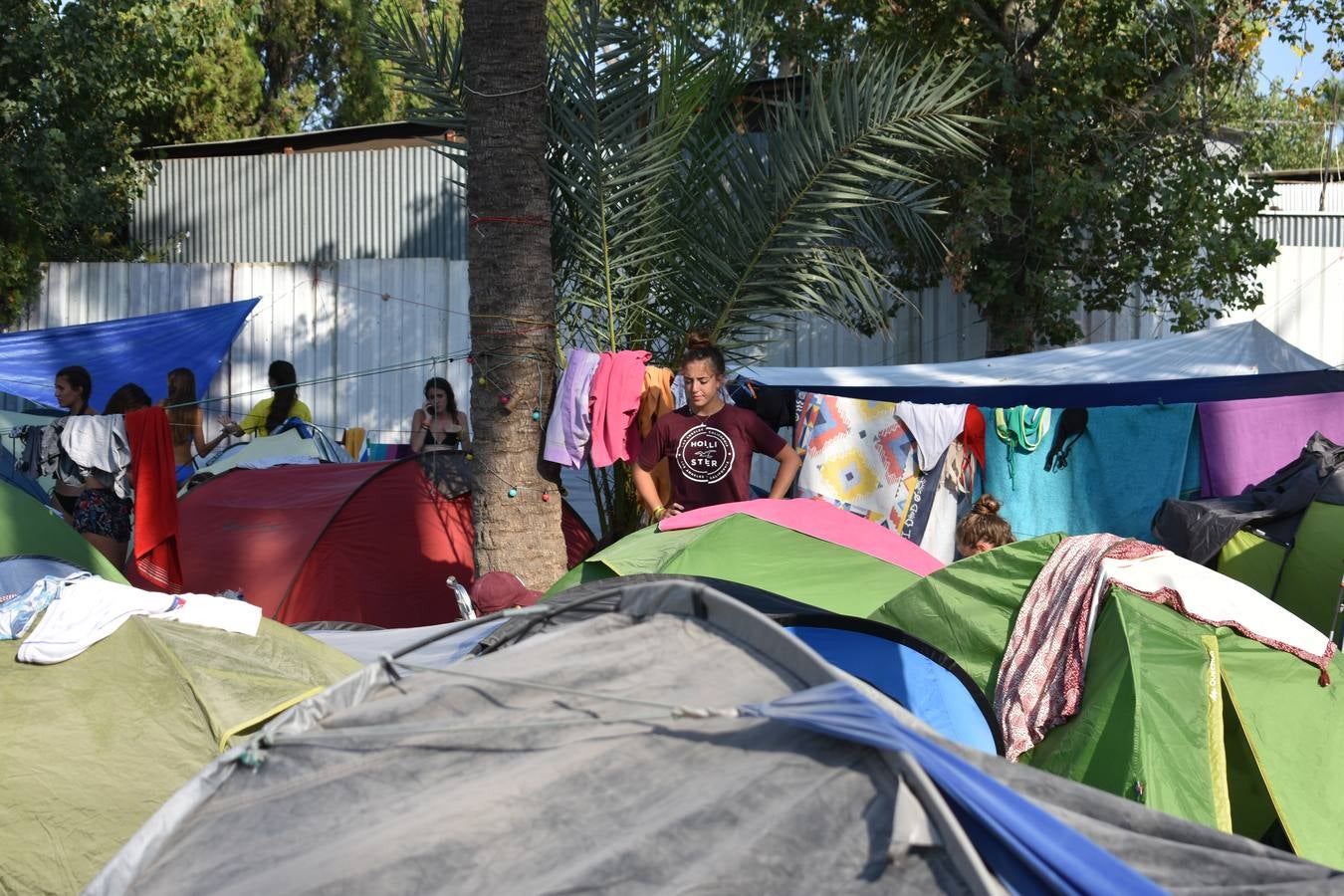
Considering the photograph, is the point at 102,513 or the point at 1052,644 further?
the point at 102,513

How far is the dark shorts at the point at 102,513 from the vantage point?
6.94m

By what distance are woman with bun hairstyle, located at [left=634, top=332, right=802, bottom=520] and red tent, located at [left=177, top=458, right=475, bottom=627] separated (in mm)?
1452

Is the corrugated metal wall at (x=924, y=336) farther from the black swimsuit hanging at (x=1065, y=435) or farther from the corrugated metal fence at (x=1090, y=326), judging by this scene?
the black swimsuit hanging at (x=1065, y=435)

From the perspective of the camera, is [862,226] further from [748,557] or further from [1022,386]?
[748,557]

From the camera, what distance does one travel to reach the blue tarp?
1.69m

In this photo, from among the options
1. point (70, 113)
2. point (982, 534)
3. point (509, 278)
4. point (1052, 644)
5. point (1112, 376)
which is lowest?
point (1052, 644)

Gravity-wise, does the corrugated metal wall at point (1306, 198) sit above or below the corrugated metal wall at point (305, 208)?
above

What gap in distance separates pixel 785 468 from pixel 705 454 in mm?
454

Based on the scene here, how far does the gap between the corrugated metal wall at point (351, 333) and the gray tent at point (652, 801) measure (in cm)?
899

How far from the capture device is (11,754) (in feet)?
12.2

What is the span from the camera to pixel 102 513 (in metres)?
6.96

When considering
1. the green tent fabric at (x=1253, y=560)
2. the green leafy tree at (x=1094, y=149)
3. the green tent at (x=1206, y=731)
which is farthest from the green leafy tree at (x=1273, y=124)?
the green tent at (x=1206, y=731)

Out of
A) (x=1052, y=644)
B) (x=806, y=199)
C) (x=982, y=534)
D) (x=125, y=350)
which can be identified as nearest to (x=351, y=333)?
(x=125, y=350)

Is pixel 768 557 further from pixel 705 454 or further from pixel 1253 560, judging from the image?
pixel 1253 560
